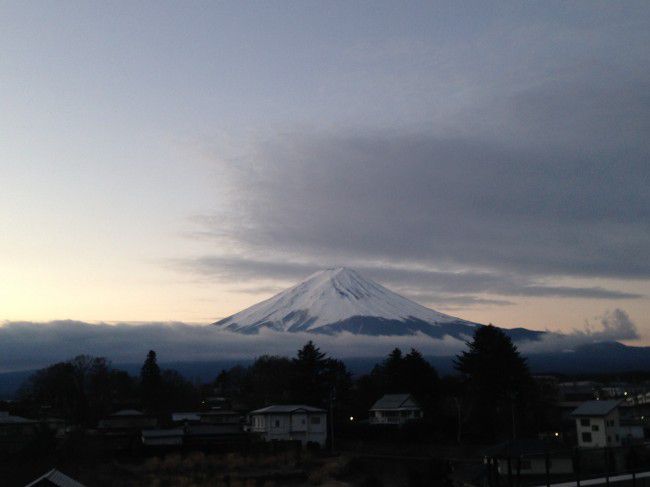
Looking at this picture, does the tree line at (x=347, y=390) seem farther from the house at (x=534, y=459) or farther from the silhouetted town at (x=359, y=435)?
the house at (x=534, y=459)

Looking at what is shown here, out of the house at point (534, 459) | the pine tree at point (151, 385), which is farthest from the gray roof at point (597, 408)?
the pine tree at point (151, 385)

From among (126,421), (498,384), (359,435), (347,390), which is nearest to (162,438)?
(126,421)

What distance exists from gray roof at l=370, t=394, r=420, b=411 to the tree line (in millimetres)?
850

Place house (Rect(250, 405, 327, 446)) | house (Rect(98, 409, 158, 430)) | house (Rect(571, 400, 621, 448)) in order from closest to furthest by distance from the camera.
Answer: house (Rect(571, 400, 621, 448)) < house (Rect(250, 405, 327, 446)) < house (Rect(98, 409, 158, 430))

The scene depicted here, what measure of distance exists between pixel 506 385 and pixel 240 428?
57.8ft

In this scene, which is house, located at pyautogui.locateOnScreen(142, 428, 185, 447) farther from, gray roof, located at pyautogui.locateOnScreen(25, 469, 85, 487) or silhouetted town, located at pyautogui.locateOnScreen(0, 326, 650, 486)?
gray roof, located at pyautogui.locateOnScreen(25, 469, 85, 487)

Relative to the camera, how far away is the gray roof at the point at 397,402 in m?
47.1

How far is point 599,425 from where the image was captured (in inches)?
1304

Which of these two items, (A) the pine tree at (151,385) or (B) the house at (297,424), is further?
(A) the pine tree at (151,385)

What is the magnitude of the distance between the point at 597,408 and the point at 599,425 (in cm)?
106

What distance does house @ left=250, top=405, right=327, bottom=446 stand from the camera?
43.8 meters

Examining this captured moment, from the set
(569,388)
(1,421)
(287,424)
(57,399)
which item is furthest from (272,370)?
(569,388)

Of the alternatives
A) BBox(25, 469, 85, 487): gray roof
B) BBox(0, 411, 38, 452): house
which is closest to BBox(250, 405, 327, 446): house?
BBox(0, 411, 38, 452): house

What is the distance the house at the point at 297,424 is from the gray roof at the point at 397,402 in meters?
5.43
